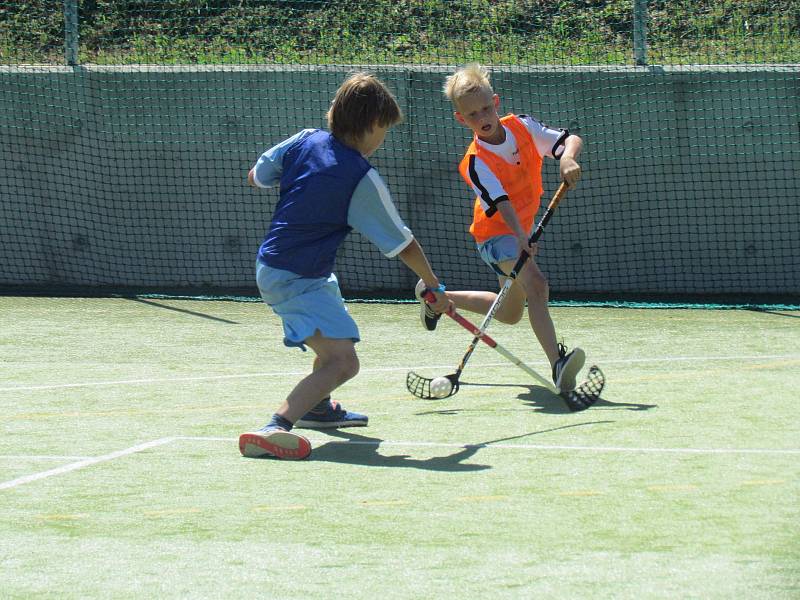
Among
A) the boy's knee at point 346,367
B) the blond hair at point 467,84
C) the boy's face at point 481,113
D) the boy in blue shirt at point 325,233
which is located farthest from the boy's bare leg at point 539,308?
the boy's knee at point 346,367

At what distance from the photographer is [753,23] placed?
12.7 meters

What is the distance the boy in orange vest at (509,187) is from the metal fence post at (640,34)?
4.30 metres

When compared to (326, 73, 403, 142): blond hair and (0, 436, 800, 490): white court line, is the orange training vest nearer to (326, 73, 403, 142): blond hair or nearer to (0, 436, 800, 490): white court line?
(326, 73, 403, 142): blond hair

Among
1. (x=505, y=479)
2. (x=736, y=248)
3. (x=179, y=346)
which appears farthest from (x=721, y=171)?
(x=505, y=479)

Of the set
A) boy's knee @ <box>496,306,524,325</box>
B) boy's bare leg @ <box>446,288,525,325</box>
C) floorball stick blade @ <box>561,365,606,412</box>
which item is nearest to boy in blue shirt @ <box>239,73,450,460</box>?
floorball stick blade @ <box>561,365,606,412</box>

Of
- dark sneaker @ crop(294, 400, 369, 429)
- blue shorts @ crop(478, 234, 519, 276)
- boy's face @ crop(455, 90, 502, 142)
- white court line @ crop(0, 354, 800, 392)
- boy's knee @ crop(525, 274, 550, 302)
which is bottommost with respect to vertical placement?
white court line @ crop(0, 354, 800, 392)

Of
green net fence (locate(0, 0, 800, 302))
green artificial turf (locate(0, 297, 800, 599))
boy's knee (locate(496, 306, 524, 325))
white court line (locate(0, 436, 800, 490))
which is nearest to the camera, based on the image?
green artificial turf (locate(0, 297, 800, 599))

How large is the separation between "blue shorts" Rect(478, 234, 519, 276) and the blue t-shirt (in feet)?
5.55

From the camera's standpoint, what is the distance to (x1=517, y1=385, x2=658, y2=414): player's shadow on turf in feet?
20.7

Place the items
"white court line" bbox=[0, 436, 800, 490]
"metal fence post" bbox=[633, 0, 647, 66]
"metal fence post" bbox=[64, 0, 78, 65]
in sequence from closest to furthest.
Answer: "white court line" bbox=[0, 436, 800, 490] < "metal fence post" bbox=[633, 0, 647, 66] < "metal fence post" bbox=[64, 0, 78, 65]

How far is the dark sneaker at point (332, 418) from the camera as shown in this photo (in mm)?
5980

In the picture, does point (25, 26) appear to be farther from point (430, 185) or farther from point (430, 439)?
point (430, 439)

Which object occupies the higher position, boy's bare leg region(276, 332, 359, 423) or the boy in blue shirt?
the boy in blue shirt

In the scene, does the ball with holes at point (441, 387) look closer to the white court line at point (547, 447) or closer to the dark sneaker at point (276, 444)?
the white court line at point (547, 447)
